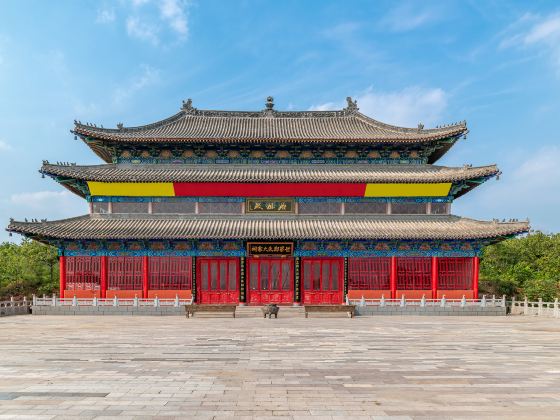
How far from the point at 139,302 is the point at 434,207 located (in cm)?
1927

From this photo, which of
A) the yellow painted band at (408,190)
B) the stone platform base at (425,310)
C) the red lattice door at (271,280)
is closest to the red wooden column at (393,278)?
the stone platform base at (425,310)

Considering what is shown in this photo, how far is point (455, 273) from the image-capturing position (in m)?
26.4

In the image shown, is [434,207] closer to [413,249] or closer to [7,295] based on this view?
[413,249]

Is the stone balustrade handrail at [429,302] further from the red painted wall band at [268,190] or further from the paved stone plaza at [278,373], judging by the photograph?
the paved stone plaza at [278,373]

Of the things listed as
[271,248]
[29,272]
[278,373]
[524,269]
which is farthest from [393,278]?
[29,272]

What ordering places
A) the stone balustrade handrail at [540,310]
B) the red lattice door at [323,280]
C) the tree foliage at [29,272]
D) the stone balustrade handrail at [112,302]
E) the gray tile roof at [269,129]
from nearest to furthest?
the stone balustrade handrail at [540,310] → the stone balustrade handrail at [112,302] → the red lattice door at [323,280] → the gray tile roof at [269,129] → the tree foliage at [29,272]

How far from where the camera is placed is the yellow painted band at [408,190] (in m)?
27.2

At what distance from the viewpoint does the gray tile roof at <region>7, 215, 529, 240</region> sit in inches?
980

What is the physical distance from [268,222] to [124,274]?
9.42m

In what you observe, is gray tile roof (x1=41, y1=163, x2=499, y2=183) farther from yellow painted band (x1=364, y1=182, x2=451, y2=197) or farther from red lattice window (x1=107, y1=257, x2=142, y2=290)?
red lattice window (x1=107, y1=257, x2=142, y2=290)

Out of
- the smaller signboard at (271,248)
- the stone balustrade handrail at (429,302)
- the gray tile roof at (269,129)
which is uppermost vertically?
the gray tile roof at (269,129)

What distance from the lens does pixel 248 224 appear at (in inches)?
1056

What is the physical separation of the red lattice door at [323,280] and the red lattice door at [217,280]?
4.36m

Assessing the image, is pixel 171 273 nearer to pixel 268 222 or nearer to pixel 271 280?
pixel 271 280
